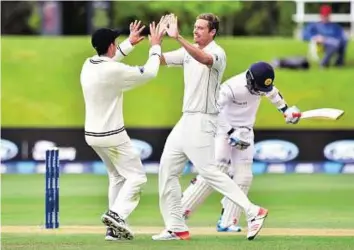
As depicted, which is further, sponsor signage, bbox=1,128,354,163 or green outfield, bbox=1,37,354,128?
green outfield, bbox=1,37,354,128

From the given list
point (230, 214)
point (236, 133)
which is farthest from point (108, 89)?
point (230, 214)

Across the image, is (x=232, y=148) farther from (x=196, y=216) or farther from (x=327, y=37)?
(x=327, y=37)

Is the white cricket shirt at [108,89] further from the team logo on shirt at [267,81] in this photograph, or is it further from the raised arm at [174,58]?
the team logo on shirt at [267,81]

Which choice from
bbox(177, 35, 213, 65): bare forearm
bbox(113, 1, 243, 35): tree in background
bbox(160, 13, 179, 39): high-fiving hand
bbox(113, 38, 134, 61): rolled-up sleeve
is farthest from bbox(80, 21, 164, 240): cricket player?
bbox(113, 1, 243, 35): tree in background

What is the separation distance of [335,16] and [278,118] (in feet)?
7.93

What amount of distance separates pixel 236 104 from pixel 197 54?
146cm

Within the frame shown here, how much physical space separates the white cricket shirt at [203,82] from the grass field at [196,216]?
1.14m

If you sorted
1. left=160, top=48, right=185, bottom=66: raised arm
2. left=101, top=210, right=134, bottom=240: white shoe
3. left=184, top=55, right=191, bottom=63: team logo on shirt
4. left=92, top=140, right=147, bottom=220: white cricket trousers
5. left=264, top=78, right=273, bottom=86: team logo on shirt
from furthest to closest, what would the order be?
left=264, top=78, right=273, bottom=86: team logo on shirt < left=160, top=48, right=185, bottom=66: raised arm < left=184, top=55, right=191, bottom=63: team logo on shirt < left=92, top=140, right=147, bottom=220: white cricket trousers < left=101, top=210, right=134, bottom=240: white shoe

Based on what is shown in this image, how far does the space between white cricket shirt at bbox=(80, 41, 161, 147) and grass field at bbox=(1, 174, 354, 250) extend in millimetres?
912

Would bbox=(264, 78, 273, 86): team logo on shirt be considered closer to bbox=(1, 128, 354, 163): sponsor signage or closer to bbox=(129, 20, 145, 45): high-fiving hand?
bbox=(129, 20, 145, 45): high-fiving hand

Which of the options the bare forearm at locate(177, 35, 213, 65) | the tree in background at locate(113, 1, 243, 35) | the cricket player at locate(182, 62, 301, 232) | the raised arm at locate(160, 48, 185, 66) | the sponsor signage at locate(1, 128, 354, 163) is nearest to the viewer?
the bare forearm at locate(177, 35, 213, 65)

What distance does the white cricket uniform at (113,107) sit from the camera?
10484 millimetres

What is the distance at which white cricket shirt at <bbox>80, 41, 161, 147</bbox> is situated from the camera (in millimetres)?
10477

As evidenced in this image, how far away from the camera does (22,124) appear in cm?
2058
